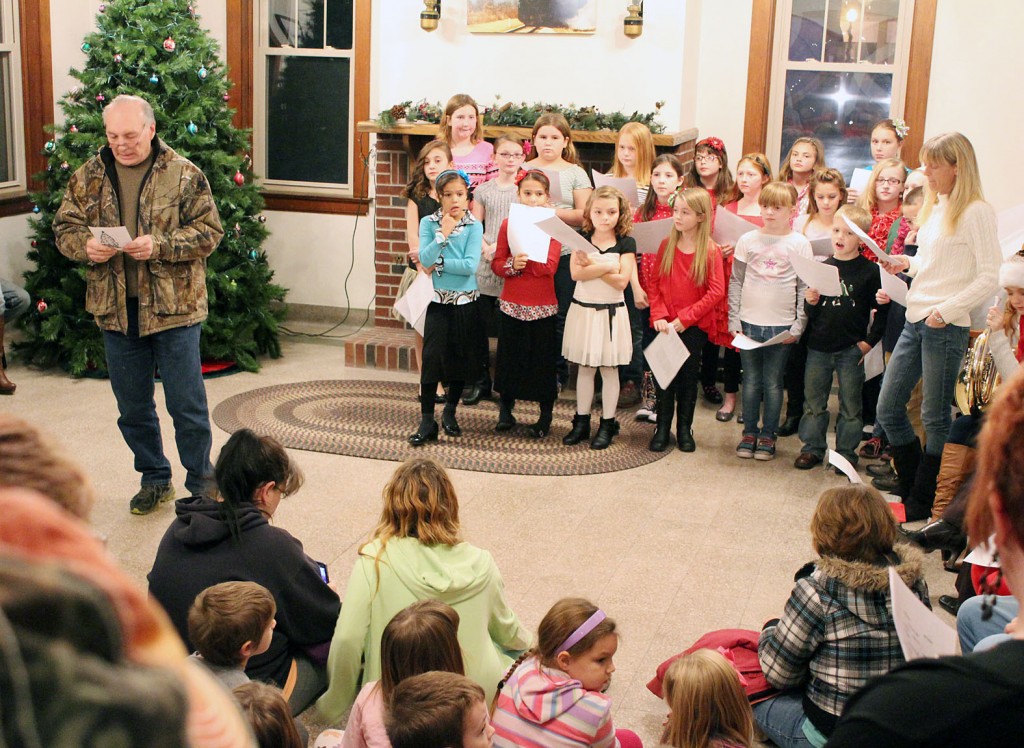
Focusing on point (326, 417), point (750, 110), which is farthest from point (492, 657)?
point (750, 110)

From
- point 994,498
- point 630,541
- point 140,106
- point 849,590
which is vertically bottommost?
point 630,541

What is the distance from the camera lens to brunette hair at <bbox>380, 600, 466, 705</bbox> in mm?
2576

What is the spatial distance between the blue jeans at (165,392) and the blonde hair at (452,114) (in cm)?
251

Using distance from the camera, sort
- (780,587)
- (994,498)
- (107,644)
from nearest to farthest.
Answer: (107,644), (994,498), (780,587)

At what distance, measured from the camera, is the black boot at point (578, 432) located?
5.91 m

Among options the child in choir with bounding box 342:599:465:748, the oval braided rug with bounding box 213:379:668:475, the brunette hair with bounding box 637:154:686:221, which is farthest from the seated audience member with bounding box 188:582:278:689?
the brunette hair with bounding box 637:154:686:221

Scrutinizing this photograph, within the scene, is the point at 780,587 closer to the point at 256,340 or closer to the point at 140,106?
the point at 140,106

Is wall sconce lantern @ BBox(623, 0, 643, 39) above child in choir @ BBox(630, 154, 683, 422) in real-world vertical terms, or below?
above

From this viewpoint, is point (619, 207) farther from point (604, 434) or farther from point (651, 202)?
A: point (604, 434)

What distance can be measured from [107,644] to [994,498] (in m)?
0.93

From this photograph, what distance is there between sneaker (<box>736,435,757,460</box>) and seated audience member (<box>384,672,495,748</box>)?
3796 millimetres

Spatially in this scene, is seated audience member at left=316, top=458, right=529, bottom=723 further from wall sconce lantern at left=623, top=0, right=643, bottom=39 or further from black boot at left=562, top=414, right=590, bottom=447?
wall sconce lantern at left=623, top=0, right=643, bottom=39

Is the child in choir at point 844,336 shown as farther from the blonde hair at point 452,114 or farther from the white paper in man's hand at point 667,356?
the blonde hair at point 452,114

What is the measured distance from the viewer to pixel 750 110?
776cm
